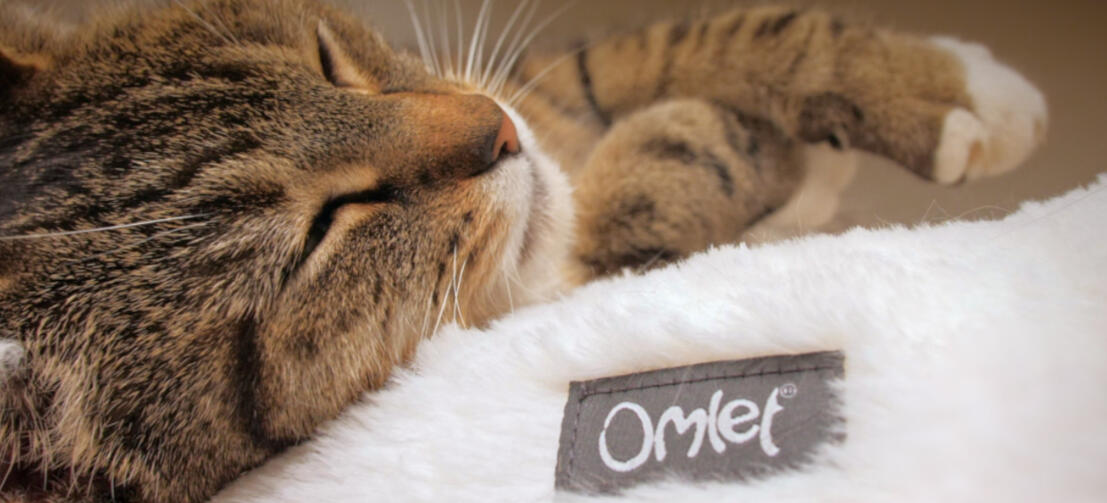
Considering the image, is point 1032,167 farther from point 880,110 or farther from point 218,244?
point 218,244

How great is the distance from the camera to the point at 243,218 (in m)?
0.56

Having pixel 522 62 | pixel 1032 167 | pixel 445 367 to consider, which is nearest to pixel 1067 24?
pixel 1032 167

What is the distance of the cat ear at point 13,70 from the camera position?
2.07 ft

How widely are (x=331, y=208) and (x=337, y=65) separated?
195 millimetres

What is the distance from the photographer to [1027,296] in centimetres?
36

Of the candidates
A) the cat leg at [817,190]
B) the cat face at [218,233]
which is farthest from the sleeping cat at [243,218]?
the cat leg at [817,190]

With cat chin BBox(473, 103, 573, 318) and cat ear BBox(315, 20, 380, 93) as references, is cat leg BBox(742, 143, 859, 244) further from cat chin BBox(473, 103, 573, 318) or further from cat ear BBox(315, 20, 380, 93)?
cat ear BBox(315, 20, 380, 93)

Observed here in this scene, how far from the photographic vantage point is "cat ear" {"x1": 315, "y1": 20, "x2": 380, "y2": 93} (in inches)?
29.0

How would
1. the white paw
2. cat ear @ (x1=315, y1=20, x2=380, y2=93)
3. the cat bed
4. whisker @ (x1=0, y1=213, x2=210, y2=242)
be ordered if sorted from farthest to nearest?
the white paw, cat ear @ (x1=315, y1=20, x2=380, y2=93), whisker @ (x1=0, y1=213, x2=210, y2=242), the cat bed

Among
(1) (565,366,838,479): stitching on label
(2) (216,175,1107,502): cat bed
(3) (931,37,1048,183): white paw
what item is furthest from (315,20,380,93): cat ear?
(3) (931,37,1048,183): white paw

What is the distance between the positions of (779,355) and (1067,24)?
3.44ft

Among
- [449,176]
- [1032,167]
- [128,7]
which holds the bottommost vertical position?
[449,176]

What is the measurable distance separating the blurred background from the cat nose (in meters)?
0.32

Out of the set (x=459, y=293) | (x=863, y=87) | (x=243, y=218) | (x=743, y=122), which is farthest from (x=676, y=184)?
(x=243, y=218)
